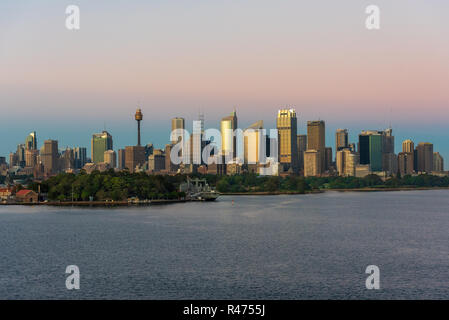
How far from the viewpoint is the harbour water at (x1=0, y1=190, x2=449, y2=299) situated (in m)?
45.7

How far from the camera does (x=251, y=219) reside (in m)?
104

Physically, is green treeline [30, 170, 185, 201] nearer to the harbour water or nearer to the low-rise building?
the low-rise building

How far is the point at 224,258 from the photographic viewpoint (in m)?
59.3

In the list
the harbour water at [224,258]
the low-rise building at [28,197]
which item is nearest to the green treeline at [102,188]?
the low-rise building at [28,197]

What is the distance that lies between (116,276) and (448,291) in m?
26.6

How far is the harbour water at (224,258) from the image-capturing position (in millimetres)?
45688

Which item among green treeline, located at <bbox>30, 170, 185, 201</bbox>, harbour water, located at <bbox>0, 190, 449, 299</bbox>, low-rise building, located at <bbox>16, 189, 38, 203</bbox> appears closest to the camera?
harbour water, located at <bbox>0, 190, 449, 299</bbox>

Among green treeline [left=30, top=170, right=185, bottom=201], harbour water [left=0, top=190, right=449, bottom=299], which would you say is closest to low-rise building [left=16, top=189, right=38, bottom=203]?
green treeline [left=30, top=170, right=185, bottom=201]

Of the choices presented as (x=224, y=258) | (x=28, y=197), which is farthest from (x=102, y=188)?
(x=224, y=258)

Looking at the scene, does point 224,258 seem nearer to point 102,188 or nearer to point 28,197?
point 102,188

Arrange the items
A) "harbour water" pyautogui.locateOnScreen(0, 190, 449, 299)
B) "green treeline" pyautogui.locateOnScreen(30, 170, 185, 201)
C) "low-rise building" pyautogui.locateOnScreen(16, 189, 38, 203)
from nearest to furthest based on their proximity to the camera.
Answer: "harbour water" pyautogui.locateOnScreen(0, 190, 449, 299) → "green treeline" pyautogui.locateOnScreen(30, 170, 185, 201) → "low-rise building" pyautogui.locateOnScreen(16, 189, 38, 203)

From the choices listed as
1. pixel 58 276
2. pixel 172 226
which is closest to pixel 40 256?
pixel 58 276
